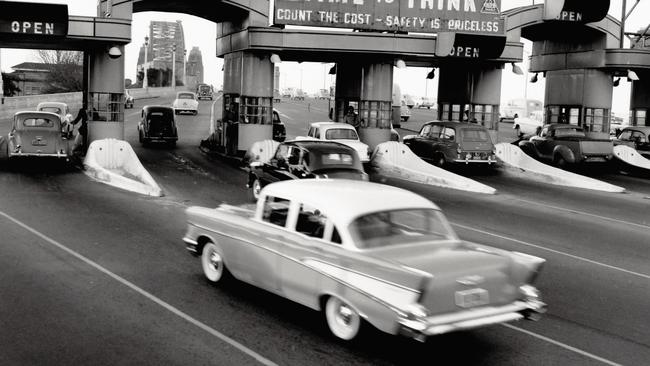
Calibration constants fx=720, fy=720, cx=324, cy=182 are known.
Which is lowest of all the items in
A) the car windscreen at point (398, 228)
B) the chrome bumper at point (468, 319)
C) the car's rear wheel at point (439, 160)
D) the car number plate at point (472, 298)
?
the chrome bumper at point (468, 319)

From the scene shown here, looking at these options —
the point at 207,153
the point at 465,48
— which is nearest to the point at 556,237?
the point at 465,48

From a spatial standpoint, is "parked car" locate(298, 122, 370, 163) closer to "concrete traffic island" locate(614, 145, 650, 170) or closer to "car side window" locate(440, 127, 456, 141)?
"car side window" locate(440, 127, 456, 141)

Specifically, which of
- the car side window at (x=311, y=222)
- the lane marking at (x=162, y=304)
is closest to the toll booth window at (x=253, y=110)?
the lane marking at (x=162, y=304)

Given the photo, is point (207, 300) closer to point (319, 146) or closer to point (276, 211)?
point (276, 211)

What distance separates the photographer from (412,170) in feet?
78.4

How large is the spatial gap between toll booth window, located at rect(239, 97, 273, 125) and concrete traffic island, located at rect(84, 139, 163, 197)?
637cm

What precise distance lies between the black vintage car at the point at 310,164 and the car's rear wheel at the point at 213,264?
6830mm

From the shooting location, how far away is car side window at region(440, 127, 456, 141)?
2578 cm

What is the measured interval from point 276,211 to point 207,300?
4.65 feet

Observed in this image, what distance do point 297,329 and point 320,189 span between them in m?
1.63

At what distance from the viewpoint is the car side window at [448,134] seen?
84.6 ft

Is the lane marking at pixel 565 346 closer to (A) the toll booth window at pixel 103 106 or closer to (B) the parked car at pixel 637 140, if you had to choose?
(A) the toll booth window at pixel 103 106

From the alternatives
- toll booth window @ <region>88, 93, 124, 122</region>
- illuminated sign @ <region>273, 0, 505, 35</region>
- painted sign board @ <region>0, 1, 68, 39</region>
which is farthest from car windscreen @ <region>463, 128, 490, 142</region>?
painted sign board @ <region>0, 1, 68, 39</region>

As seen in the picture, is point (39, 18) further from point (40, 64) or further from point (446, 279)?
point (40, 64)
